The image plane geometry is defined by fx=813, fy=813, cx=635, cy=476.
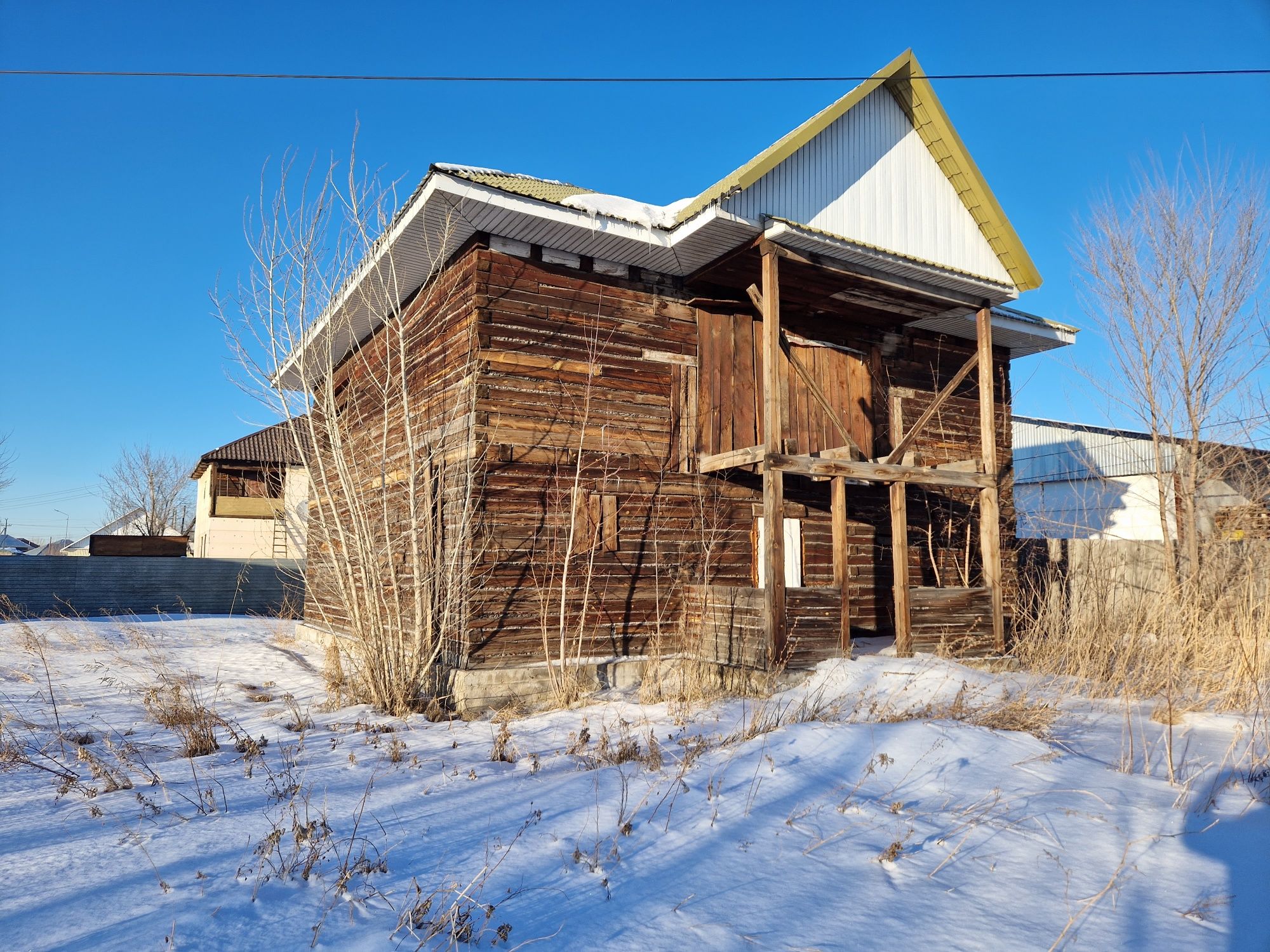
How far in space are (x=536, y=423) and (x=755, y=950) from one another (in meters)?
7.18

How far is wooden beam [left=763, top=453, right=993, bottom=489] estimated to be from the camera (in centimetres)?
931

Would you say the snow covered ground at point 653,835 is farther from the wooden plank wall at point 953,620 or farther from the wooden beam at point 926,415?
the wooden beam at point 926,415

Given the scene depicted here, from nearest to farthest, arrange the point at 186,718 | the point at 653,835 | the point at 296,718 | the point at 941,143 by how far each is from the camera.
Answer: the point at 653,835
the point at 186,718
the point at 296,718
the point at 941,143

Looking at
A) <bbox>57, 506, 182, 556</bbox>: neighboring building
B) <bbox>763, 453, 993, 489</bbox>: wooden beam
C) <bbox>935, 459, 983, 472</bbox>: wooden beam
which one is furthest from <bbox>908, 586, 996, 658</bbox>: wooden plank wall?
<bbox>57, 506, 182, 556</bbox>: neighboring building

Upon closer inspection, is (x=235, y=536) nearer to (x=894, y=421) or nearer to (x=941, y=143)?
(x=894, y=421)

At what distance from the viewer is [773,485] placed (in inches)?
359

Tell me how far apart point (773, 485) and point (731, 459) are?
87cm

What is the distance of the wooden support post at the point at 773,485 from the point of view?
8.95 metres

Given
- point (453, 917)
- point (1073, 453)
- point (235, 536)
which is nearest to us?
point (453, 917)

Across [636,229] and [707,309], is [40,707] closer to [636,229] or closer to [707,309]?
[636,229]

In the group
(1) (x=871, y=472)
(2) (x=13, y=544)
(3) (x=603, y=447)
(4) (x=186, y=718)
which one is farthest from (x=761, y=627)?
(2) (x=13, y=544)

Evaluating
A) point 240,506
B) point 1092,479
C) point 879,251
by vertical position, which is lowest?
point 240,506

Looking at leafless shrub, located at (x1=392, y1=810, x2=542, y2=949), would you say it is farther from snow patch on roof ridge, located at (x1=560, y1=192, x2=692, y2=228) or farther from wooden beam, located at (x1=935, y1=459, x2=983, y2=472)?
wooden beam, located at (x1=935, y1=459, x2=983, y2=472)

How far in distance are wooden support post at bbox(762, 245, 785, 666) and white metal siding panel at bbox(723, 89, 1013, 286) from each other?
901mm
